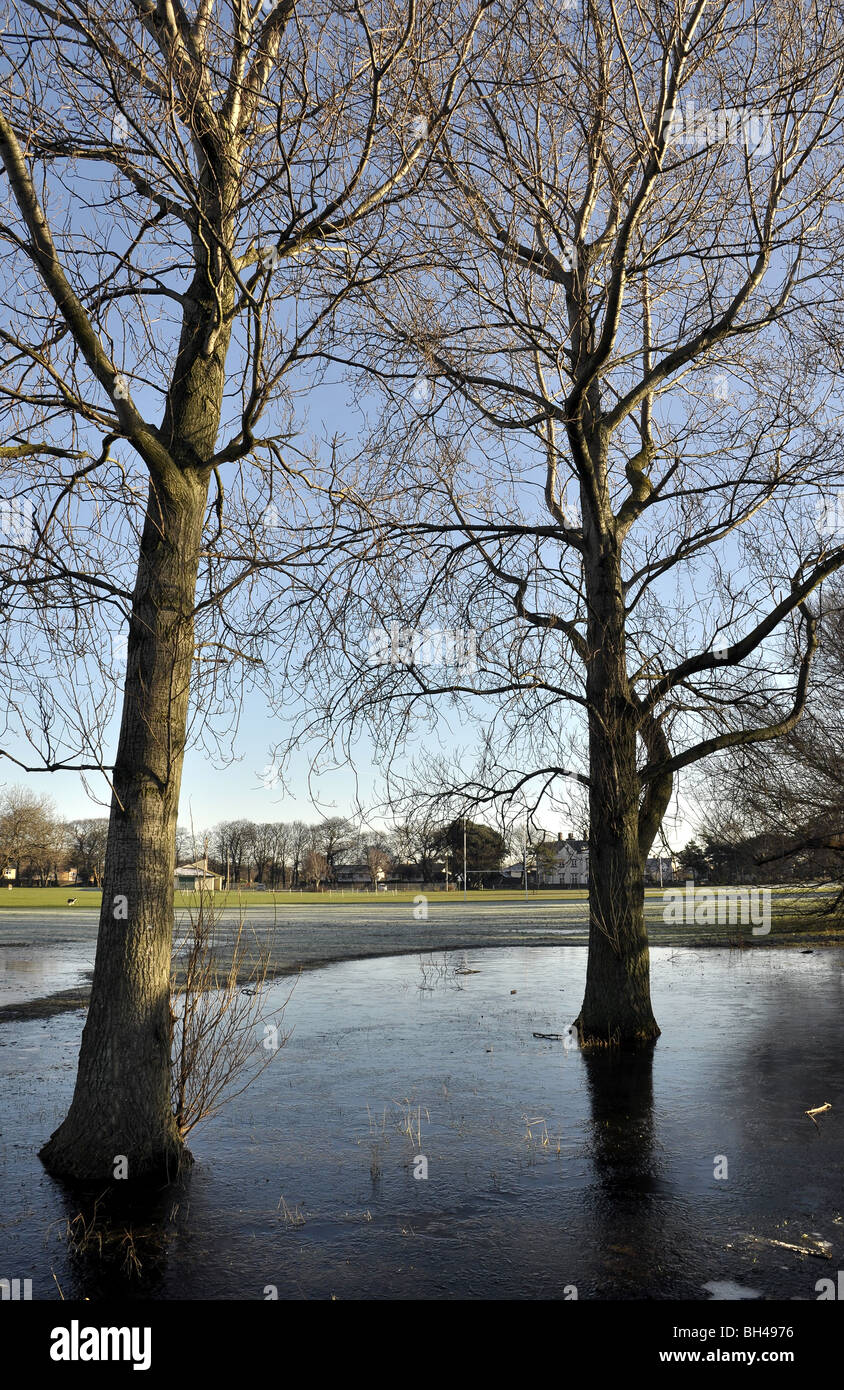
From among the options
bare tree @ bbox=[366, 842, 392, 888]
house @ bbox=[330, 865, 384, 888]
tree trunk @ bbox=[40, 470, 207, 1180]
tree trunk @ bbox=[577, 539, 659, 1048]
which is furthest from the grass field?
house @ bbox=[330, 865, 384, 888]

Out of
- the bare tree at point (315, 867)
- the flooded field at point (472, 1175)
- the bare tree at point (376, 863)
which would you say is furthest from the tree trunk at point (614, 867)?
the bare tree at point (315, 867)

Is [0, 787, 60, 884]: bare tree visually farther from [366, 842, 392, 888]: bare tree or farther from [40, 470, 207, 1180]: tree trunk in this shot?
[40, 470, 207, 1180]: tree trunk

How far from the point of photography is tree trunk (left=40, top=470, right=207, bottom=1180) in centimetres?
707

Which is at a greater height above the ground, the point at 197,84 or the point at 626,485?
the point at 626,485

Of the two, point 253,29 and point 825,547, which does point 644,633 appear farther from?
point 253,29

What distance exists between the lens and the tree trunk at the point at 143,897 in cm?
707

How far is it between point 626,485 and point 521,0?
8371 mm

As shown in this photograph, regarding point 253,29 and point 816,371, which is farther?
point 816,371

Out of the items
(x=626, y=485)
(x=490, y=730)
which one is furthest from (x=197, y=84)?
(x=626, y=485)

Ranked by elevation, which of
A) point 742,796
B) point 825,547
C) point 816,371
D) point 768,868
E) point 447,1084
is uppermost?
point 816,371

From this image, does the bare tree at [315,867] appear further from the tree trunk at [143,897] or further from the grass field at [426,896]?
the tree trunk at [143,897]

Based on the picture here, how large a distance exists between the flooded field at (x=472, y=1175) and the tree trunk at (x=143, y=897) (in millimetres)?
393
